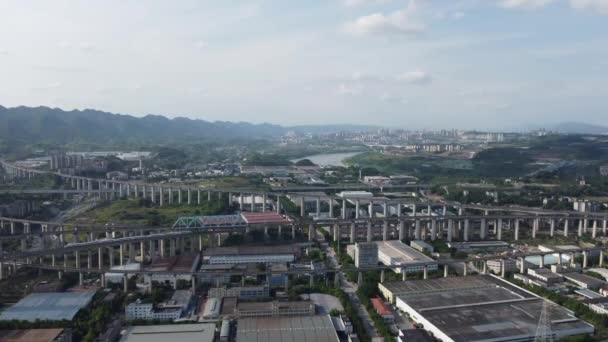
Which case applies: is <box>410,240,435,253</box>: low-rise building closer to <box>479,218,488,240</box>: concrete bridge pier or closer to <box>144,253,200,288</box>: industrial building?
<box>479,218,488,240</box>: concrete bridge pier

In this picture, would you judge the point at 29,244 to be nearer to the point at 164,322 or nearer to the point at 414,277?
the point at 164,322

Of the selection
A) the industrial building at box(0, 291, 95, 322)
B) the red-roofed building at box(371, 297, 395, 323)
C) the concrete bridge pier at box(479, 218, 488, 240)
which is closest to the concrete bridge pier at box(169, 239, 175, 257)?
the industrial building at box(0, 291, 95, 322)

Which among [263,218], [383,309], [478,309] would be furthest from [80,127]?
[478,309]

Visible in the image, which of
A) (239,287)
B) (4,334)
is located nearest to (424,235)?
(239,287)

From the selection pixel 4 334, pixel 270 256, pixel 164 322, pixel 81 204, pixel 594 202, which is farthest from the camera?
pixel 81 204

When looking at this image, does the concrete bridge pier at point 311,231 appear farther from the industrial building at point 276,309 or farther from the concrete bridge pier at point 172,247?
the industrial building at point 276,309

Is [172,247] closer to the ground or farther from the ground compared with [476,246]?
farther from the ground

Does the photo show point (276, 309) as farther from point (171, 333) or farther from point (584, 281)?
point (584, 281)
